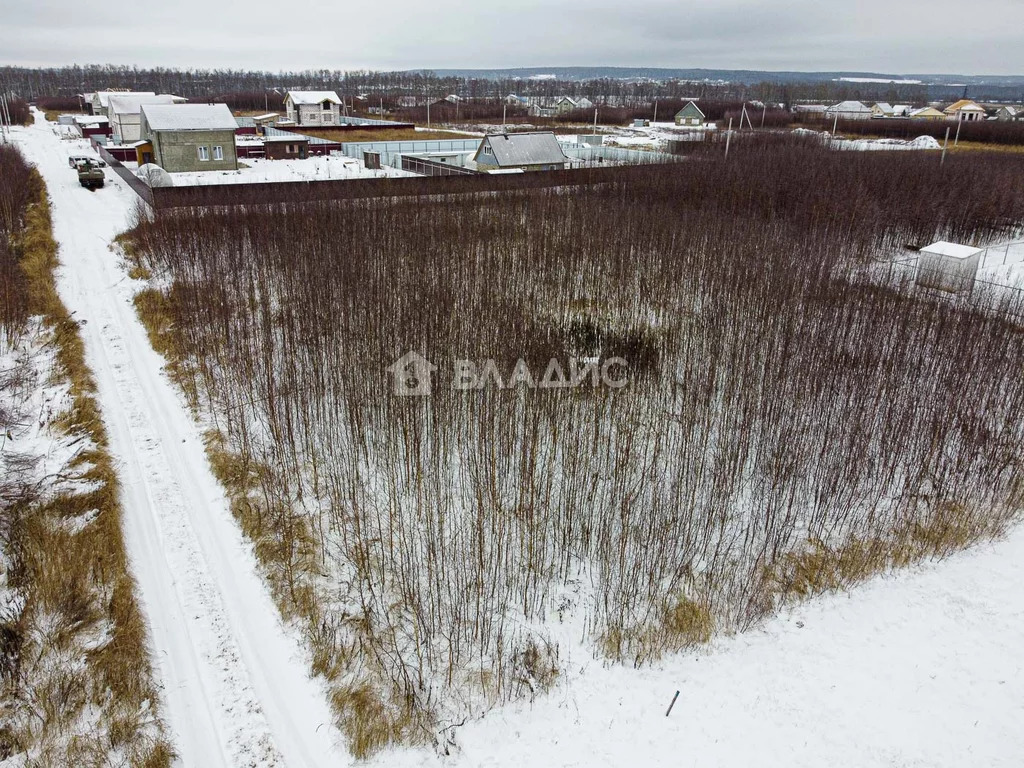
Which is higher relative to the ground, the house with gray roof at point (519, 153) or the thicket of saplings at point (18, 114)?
the thicket of saplings at point (18, 114)

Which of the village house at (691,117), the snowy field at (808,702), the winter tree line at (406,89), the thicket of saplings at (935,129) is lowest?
the snowy field at (808,702)

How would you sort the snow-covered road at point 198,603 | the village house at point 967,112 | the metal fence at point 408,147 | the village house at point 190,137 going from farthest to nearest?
the village house at point 967,112
the metal fence at point 408,147
the village house at point 190,137
the snow-covered road at point 198,603

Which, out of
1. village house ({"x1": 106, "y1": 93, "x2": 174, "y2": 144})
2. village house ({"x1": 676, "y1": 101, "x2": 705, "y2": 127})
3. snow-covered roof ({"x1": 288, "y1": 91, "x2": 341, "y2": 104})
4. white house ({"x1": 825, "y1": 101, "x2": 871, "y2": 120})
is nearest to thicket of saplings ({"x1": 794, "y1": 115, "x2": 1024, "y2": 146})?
white house ({"x1": 825, "y1": 101, "x2": 871, "y2": 120})

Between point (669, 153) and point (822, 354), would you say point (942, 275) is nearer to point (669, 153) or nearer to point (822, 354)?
point (822, 354)

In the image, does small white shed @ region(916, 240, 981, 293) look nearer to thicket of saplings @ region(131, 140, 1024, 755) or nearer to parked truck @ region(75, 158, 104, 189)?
thicket of saplings @ region(131, 140, 1024, 755)

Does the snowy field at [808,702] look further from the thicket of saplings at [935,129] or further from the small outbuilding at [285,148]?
the thicket of saplings at [935,129]

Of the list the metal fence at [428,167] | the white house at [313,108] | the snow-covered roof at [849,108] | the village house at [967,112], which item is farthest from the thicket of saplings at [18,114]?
the village house at [967,112]

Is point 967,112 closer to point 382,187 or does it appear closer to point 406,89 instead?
point 382,187

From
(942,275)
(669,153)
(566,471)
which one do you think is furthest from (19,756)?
(669,153)
